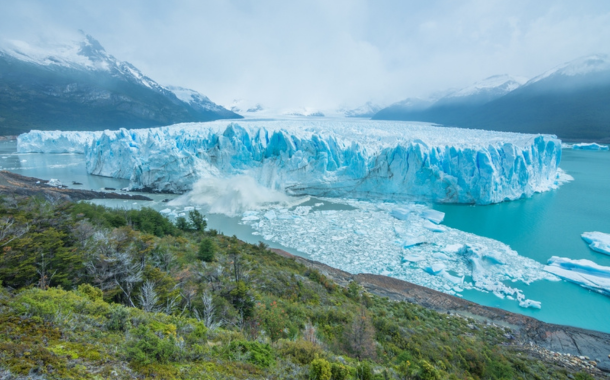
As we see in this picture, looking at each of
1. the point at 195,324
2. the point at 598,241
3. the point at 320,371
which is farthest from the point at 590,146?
the point at 195,324

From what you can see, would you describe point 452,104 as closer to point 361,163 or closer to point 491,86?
point 491,86

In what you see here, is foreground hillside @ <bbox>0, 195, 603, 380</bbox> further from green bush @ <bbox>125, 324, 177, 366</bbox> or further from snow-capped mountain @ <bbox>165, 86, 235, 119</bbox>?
snow-capped mountain @ <bbox>165, 86, 235, 119</bbox>

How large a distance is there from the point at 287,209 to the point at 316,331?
10.7 metres

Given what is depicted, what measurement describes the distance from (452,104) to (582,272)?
58510mm

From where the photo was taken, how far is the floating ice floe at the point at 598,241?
10227 mm

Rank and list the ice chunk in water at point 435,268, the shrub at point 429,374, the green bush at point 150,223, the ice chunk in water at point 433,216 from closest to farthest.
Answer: the shrub at point 429,374
the ice chunk in water at point 435,268
the green bush at point 150,223
the ice chunk in water at point 433,216

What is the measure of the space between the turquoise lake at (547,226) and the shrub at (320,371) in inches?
287

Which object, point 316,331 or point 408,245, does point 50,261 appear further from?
point 408,245

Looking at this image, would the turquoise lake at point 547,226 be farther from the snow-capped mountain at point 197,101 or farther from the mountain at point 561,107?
the snow-capped mountain at point 197,101

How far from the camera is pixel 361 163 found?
1714 cm

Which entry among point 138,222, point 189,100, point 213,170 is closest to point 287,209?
point 213,170

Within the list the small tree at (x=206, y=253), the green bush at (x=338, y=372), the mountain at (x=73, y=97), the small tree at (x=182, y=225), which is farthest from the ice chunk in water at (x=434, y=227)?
the mountain at (x=73, y=97)

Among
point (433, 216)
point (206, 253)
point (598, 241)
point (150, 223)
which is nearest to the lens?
point (206, 253)

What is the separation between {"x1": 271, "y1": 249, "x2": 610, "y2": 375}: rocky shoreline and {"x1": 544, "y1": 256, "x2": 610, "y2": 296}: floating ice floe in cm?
243
